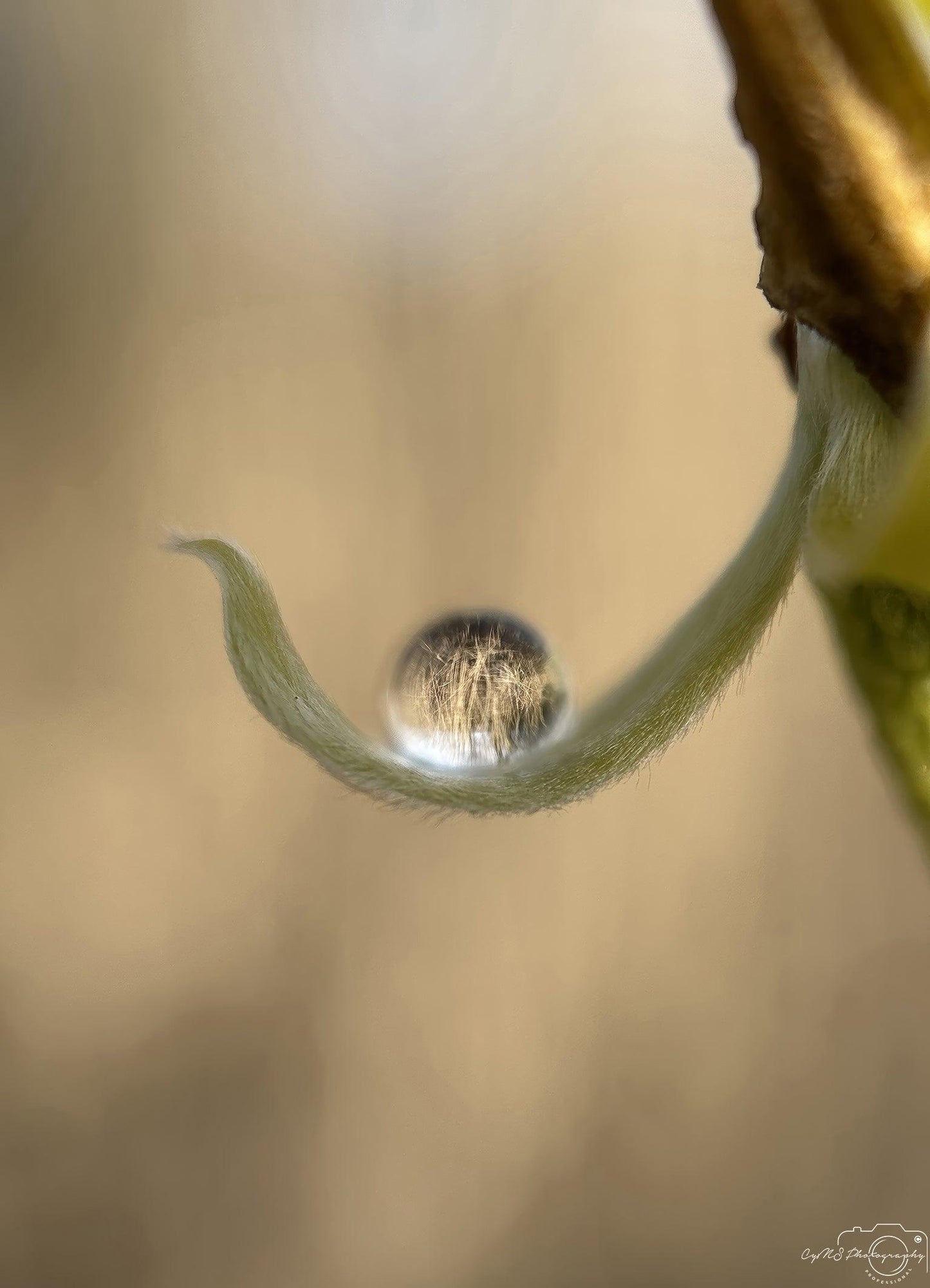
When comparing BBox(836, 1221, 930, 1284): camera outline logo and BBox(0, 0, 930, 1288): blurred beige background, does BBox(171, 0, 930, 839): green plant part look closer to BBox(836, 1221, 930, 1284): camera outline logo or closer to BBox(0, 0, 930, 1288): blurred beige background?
BBox(0, 0, 930, 1288): blurred beige background

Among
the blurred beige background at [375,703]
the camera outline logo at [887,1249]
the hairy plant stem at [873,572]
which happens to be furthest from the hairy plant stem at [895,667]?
the camera outline logo at [887,1249]

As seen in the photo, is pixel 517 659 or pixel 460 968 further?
pixel 460 968

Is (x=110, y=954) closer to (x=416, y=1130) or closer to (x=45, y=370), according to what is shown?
(x=416, y=1130)

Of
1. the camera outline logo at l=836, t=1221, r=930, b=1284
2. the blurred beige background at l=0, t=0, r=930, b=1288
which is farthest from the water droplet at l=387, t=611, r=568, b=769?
the camera outline logo at l=836, t=1221, r=930, b=1284

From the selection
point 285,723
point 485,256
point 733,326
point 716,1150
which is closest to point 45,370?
point 485,256

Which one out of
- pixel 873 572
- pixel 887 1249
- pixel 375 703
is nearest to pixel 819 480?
pixel 873 572

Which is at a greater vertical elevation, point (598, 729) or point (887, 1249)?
point (598, 729)

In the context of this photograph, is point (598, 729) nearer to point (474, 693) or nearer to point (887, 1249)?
point (474, 693)

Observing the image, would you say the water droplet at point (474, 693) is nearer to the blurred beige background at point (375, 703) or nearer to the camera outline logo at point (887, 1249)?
the blurred beige background at point (375, 703)
